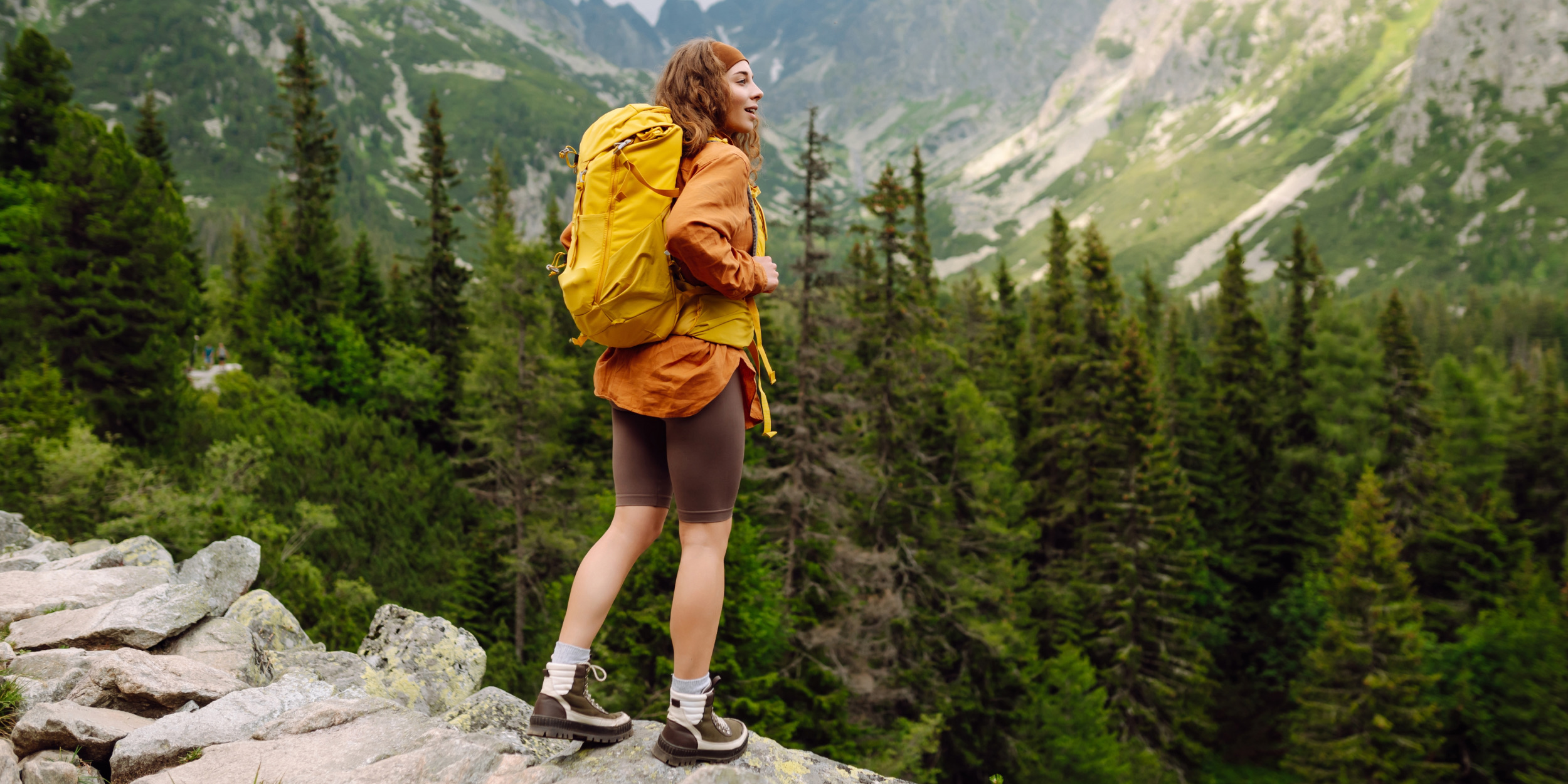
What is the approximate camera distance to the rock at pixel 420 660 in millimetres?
5195

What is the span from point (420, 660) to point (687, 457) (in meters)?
3.43

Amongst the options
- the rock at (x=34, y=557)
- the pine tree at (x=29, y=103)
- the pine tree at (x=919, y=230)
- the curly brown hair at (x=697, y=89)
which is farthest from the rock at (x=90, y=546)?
the pine tree at (x=29, y=103)

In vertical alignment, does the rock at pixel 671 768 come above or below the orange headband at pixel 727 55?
below

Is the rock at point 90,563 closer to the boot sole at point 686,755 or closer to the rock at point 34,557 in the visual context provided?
the rock at point 34,557

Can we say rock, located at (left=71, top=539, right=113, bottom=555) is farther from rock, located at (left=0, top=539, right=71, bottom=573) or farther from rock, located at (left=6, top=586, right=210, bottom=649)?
rock, located at (left=6, top=586, right=210, bottom=649)

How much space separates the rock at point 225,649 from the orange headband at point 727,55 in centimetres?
417

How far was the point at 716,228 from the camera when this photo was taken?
3.00m

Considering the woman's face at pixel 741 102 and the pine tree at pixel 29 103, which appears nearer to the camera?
the woman's face at pixel 741 102

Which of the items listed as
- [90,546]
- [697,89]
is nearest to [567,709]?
[697,89]

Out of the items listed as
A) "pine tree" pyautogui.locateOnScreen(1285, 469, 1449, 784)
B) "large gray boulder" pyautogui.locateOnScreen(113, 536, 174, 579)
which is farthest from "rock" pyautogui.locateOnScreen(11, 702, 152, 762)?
"pine tree" pyautogui.locateOnScreen(1285, 469, 1449, 784)

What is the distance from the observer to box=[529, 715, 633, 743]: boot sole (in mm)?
3316

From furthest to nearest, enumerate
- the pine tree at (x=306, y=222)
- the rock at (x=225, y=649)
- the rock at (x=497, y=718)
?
the pine tree at (x=306, y=222), the rock at (x=225, y=649), the rock at (x=497, y=718)

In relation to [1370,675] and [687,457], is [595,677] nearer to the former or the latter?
[687,457]

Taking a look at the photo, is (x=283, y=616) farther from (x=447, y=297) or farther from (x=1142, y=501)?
(x=447, y=297)
